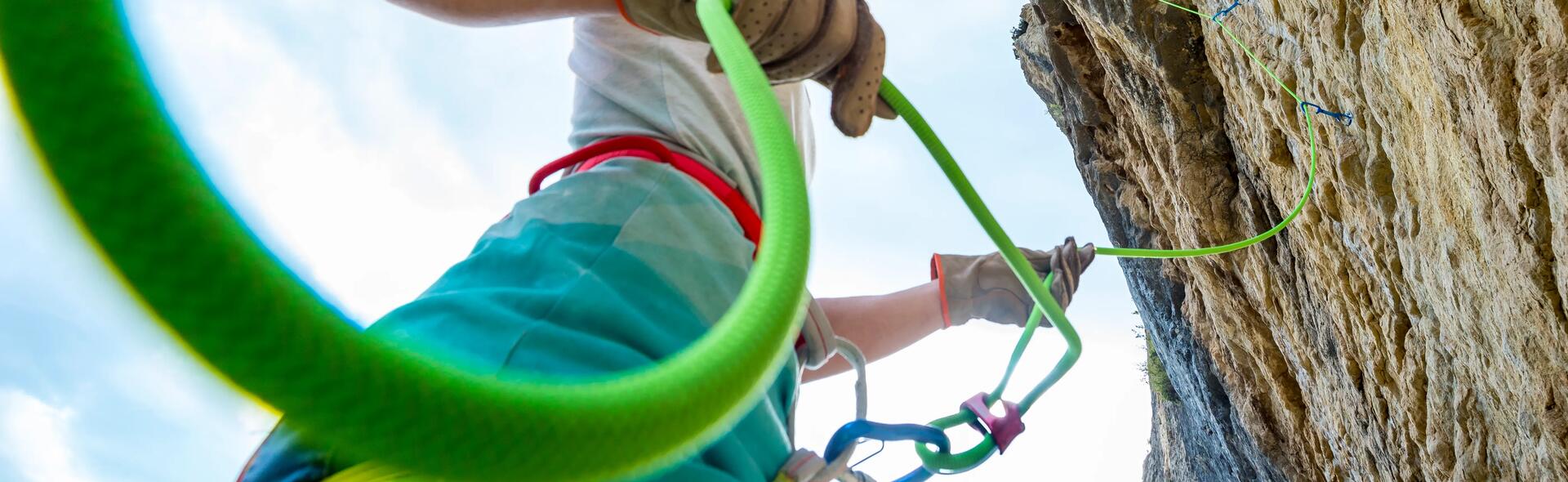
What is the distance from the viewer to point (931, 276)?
2.66 meters

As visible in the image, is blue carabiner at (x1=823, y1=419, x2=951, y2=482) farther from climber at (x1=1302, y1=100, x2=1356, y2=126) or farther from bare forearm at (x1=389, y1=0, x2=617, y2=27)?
climber at (x1=1302, y1=100, x2=1356, y2=126)

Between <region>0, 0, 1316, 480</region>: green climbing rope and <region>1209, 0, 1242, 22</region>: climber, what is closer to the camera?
<region>0, 0, 1316, 480</region>: green climbing rope

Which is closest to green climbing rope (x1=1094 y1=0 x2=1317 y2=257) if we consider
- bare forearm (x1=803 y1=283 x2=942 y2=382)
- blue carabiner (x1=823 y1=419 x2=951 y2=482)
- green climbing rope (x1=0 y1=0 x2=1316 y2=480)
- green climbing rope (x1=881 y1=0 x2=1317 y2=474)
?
green climbing rope (x1=881 y1=0 x2=1317 y2=474)

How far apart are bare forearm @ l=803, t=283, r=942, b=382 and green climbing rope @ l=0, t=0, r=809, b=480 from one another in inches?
61.4

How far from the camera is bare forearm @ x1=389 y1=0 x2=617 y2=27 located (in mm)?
1253

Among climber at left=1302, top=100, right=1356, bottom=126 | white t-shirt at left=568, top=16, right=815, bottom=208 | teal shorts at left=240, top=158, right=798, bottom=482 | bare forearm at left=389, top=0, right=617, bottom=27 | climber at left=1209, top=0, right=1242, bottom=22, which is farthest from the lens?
climber at left=1209, top=0, right=1242, bottom=22

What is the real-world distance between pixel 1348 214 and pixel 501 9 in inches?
85.8

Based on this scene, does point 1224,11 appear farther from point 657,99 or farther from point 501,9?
point 501,9

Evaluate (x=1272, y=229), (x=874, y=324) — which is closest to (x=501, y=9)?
(x=874, y=324)

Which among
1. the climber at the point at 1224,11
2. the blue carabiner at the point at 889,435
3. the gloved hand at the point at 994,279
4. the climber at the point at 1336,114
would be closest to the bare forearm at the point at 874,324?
the gloved hand at the point at 994,279

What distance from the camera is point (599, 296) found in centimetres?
99

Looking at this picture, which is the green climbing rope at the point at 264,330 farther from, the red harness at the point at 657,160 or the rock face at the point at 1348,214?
the rock face at the point at 1348,214

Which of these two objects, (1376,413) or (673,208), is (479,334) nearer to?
(673,208)

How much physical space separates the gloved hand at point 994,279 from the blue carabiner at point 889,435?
2.44 feet
